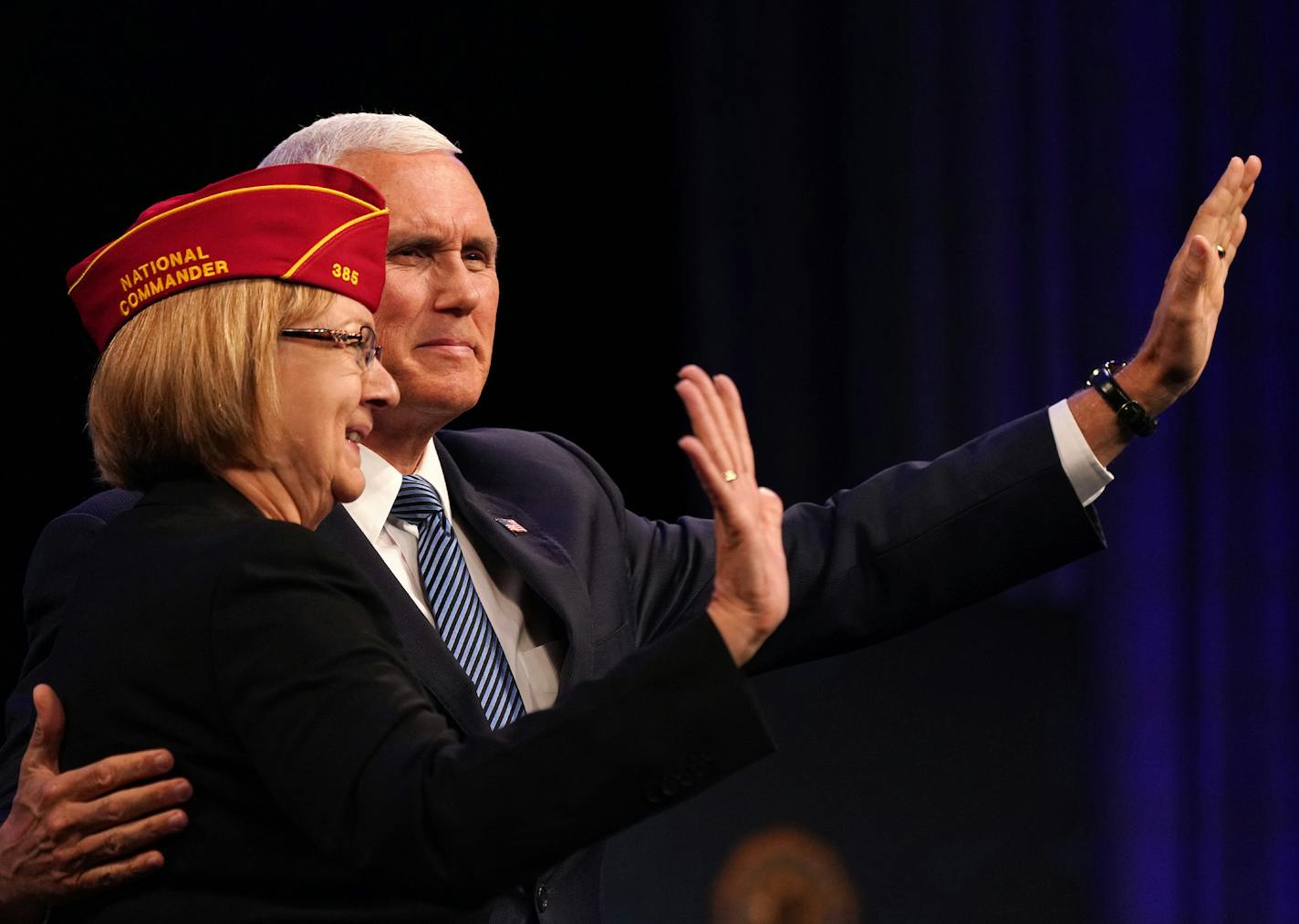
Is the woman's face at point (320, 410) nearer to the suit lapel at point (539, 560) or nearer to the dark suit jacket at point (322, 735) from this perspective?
the dark suit jacket at point (322, 735)

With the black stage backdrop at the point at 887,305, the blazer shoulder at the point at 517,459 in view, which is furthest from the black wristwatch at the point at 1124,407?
the black stage backdrop at the point at 887,305

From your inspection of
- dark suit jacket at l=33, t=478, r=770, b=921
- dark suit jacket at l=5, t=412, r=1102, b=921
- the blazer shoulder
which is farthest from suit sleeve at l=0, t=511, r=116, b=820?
the blazer shoulder

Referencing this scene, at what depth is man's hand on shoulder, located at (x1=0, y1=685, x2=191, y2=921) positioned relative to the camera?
124 cm

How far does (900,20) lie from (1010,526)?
1597 millimetres

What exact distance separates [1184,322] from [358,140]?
1028mm

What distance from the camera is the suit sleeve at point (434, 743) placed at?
3.69 feet

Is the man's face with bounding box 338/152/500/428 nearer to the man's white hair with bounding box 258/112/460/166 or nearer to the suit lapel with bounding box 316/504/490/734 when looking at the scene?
the man's white hair with bounding box 258/112/460/166

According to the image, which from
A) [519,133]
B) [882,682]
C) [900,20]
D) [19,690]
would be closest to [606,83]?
[519,133]

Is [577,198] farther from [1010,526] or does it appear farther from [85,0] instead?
[1010,526]

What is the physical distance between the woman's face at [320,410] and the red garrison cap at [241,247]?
5 centimetres

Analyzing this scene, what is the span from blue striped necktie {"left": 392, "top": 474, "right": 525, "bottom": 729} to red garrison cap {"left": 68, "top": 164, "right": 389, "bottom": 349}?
478 millimetres

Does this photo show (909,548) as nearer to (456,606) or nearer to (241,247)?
(456,606)

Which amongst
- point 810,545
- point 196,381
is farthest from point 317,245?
point 810,545

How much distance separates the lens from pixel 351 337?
1.40 m
